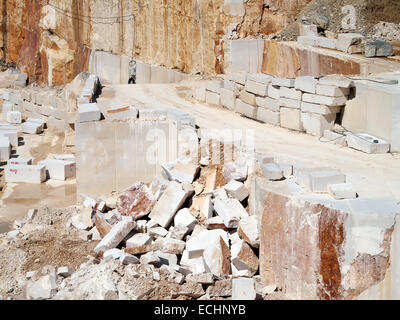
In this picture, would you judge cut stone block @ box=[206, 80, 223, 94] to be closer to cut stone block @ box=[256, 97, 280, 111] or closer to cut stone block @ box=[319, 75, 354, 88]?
cut stone block @ box=[256, 97, 280, 111]

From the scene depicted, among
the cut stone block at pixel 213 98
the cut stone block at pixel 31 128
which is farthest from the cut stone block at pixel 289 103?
the cut stone block at pixel 31 128

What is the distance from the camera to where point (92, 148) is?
1127 centimetres

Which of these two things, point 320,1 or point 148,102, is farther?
point 320,1

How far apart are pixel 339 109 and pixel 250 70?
5652 millimetres

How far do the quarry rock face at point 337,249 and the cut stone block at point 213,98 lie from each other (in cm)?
670

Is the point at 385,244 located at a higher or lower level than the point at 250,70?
lower

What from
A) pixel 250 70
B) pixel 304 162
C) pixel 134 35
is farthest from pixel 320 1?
pixel 304 162

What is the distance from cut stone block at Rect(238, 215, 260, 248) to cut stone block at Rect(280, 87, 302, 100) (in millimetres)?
3711

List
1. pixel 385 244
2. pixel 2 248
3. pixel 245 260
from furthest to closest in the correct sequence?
pixel 2 248 → pixel 245 260 → pixel 385 244

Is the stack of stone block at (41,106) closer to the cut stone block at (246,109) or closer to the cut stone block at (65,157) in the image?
the cut stone block at (65,157)

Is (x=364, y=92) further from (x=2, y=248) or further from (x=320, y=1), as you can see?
(x=320, y=1)

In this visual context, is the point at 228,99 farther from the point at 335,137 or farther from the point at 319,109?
the point at 335,137

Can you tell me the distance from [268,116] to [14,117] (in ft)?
30.6

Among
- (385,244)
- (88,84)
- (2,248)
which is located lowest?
(2,248)
